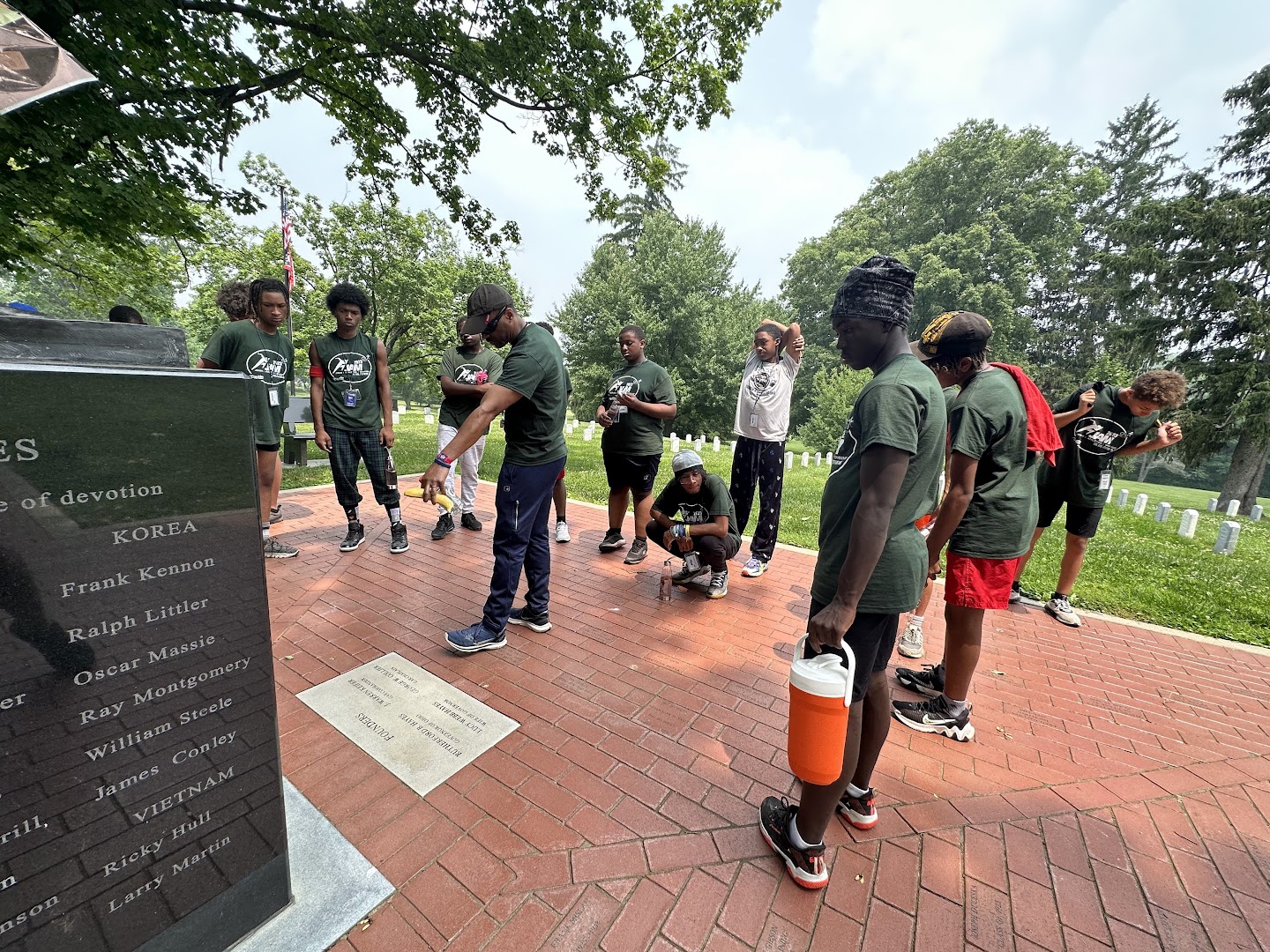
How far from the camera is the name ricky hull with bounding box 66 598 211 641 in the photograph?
1146 millimetres

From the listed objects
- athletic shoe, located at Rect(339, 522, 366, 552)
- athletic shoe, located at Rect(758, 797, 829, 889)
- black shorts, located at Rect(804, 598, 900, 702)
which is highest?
black shorts, located at Rect(804, 598, 900, 702)

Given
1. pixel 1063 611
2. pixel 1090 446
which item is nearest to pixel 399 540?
pixel 1063 611

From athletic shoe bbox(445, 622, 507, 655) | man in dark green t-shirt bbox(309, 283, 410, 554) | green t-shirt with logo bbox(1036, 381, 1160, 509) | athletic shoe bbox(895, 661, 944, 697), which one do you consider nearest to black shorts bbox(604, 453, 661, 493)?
athletic shoe bbox(445, 622, 507, 655)

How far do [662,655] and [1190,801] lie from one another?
2586 millimetres

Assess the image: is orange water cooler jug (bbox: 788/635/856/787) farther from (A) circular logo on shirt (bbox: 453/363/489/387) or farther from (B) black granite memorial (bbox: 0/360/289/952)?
(A) circular logo on shirt (bbox: 453/363/489/387)

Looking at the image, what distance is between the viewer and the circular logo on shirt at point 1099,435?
3990 mm

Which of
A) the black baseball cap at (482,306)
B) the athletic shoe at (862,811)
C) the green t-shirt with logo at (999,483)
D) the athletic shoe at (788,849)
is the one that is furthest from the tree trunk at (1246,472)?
the black baseball cap at (482,306)

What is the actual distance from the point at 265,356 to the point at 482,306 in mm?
2861

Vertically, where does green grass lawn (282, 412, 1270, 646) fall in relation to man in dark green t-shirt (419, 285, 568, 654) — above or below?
below

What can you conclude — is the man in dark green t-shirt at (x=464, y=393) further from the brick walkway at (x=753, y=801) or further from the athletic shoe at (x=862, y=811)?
the athletic shoe at (x=862, y=811)

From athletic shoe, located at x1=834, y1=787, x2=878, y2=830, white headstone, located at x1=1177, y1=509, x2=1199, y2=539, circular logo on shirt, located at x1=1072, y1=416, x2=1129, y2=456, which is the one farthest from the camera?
white headstone, located at x1=1177, y1=509, x2=1199, y2=539

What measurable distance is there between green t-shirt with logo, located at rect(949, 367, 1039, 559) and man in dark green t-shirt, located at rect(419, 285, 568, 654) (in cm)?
218

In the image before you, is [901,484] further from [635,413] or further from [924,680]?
[635,413]

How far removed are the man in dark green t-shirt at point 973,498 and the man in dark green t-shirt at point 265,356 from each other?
5006 mm
